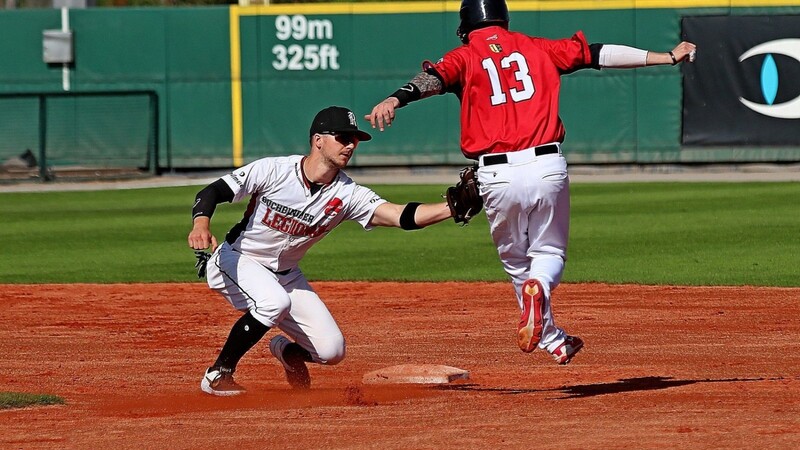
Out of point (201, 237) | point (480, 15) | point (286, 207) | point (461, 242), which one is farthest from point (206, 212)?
point (461, 242)

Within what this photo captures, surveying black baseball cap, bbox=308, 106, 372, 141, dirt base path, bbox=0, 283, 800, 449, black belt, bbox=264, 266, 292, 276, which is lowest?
dirt base path, bbox=0, 283, 800, 449

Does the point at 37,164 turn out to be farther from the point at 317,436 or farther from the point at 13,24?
the point at 317,436

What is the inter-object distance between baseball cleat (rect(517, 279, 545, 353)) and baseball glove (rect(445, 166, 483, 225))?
49cm

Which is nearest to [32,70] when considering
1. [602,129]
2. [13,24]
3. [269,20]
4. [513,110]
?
[13,24]

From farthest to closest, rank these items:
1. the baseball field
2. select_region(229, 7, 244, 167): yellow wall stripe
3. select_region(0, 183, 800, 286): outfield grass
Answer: select_region(229, 7, 244, 167): yellow wall stripe → select_region(0, 183, 800, 286): outfield grass → the baseball field

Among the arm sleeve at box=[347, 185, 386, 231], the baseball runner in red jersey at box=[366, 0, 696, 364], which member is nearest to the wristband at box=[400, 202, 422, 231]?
the arm sleeve at box=[347, 185, 386, 231]

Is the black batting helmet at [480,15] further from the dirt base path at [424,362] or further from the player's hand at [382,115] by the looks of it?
the dirt base path at [424,362]

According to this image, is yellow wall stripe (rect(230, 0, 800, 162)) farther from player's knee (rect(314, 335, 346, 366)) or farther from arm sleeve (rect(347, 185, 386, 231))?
player's knee (rect(314, 335, 346, 366))

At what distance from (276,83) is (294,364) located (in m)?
17.1

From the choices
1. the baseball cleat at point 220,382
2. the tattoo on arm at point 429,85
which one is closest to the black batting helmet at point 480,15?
the tattoo on arm at point 429,85

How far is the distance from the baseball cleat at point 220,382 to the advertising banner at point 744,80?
56.4ft

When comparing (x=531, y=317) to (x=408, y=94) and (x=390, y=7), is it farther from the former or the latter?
(x=390, y=7)

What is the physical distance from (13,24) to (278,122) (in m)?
5.55

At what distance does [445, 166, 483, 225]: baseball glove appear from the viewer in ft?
21.7
